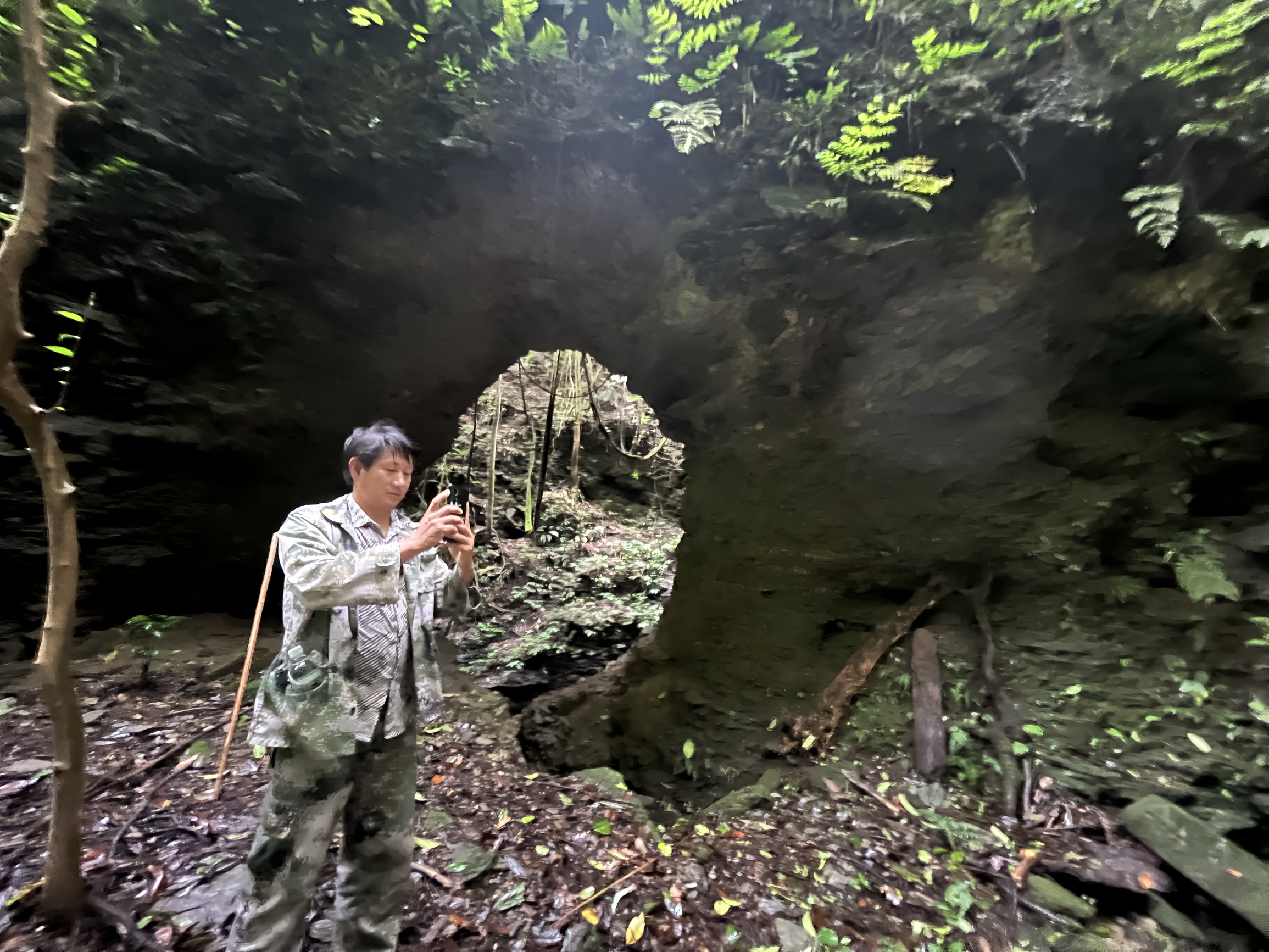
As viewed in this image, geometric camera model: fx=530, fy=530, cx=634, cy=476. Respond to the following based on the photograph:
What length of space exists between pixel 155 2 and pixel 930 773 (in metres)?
6.72

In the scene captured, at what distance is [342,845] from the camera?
1.94 m

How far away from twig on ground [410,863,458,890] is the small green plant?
3.39 meters

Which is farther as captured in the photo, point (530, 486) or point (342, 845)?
point (530, 486)

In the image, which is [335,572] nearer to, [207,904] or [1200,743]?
[207,904]

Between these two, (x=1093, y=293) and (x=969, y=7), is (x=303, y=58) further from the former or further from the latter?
(x=1093, y=293)

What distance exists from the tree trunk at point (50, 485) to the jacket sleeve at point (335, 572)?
2.33ft

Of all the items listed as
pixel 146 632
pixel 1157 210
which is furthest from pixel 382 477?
pixel 146 632

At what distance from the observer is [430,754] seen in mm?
4016

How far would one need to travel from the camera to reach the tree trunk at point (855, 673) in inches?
168

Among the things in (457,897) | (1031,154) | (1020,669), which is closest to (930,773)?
(1020,669)

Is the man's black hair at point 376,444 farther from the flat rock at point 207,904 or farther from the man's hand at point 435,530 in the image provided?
the flat rock at point 207,904

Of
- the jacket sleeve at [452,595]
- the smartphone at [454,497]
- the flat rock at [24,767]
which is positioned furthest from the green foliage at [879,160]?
the flat rock at [24,767]

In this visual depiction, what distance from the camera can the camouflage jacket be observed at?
5.49 feet

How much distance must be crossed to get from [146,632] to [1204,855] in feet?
25.4
